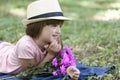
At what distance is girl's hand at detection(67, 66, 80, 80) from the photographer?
431 cm

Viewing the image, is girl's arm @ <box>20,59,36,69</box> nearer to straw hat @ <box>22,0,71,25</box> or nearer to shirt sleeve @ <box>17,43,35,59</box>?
shirt sleeve @ <box>17,43,35,59</box>

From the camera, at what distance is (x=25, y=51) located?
14.9 ft

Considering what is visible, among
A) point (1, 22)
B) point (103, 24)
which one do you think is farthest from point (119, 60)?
point (1, 22)

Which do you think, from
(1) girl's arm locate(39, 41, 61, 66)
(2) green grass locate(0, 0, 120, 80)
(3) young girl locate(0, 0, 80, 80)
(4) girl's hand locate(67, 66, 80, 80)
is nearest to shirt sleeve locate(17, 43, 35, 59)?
(3) young girl locate(0, 0, 80, 80)

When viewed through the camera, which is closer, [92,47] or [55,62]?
[55,62]

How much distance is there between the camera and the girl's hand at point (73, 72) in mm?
4309

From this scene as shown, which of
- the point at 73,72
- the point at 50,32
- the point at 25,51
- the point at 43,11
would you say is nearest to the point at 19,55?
the point at 25,51

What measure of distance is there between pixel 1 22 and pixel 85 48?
3.34m

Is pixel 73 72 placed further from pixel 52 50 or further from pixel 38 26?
pixel 38 26

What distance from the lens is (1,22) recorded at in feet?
29.7

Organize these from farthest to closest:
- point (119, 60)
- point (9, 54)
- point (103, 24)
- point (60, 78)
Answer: point (103, 24) < point (119, 60) < point (9, 54) < point (60, 78)

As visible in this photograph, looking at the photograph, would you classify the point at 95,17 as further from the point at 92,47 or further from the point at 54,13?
the point at 54,13

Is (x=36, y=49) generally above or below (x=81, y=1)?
above

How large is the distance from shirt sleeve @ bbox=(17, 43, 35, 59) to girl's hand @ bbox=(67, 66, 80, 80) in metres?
0.48
